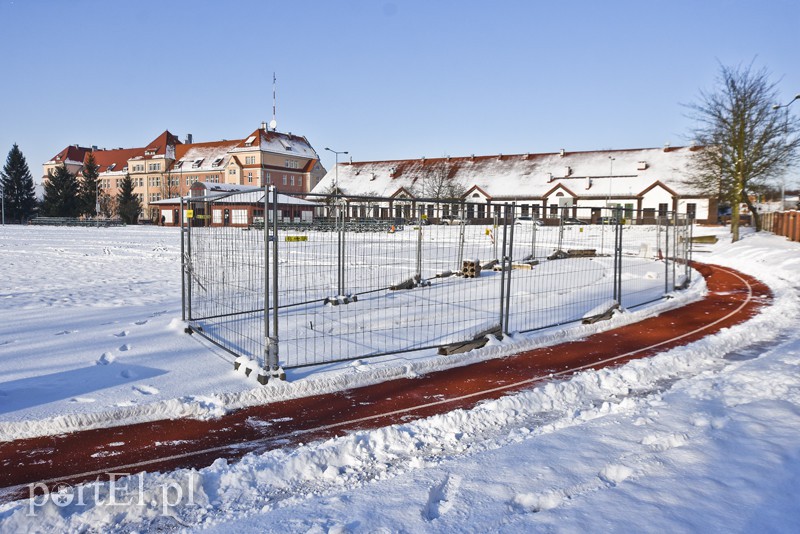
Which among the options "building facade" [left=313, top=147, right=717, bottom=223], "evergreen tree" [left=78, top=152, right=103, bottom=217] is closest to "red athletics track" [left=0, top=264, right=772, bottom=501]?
"building facade" [left=313, top=147, right=717, bottom=223]

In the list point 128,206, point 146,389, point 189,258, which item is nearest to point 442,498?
point 146,389

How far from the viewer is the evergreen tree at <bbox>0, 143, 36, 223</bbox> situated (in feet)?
261

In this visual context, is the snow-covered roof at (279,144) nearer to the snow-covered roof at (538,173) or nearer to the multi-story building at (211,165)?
the multi-story building at (211,165)

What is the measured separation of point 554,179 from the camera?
64875mm

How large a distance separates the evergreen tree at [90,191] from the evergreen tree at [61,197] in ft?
4.60

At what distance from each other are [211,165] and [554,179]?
54.5 m

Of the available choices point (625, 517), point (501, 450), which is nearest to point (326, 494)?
point (501, 450)

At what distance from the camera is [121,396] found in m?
5.75

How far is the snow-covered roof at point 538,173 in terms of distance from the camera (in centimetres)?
6072

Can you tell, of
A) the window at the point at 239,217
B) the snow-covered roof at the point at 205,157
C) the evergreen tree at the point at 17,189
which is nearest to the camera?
the window at the point at 239,217

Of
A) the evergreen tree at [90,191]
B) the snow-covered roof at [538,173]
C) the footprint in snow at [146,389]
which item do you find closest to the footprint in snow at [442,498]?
the footprint in snow at [146,389]

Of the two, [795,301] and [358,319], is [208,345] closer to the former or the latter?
[358,319]

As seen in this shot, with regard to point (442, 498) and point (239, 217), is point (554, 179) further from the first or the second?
point (442, 498)

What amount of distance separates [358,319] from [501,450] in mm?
5308
